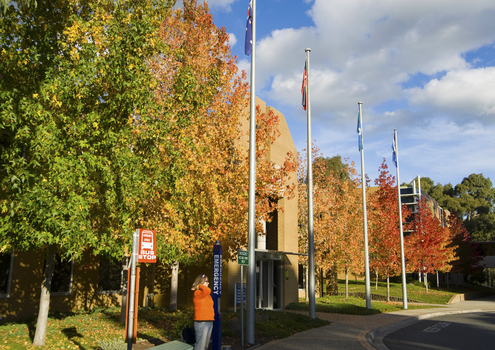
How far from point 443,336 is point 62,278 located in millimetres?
14147

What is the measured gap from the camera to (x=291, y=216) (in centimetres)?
2495

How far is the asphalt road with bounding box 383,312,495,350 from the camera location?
472 inches

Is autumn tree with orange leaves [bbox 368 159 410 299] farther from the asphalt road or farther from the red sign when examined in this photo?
the red sign

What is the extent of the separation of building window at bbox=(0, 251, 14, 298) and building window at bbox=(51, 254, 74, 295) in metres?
1.86

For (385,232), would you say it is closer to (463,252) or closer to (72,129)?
(463,252)

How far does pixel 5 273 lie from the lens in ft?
45.0

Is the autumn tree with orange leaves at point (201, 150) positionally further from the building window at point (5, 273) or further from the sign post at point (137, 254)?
the building window at point (5, 273)

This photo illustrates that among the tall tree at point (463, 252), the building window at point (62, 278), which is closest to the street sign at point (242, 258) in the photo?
the building window at point (62, 278)

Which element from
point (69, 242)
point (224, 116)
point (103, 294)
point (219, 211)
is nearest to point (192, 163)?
point (219, 211)

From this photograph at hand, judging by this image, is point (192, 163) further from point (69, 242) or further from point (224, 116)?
point (69, 242)

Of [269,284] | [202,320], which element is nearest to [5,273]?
[202,320]

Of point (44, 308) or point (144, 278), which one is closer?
point (44, 308)

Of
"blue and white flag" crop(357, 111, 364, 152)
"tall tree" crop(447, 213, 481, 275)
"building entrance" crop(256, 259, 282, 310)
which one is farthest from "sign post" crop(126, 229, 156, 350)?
"tall tree" crop(447, 213, 481, 275)

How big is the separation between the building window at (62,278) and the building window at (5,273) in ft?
6.11
